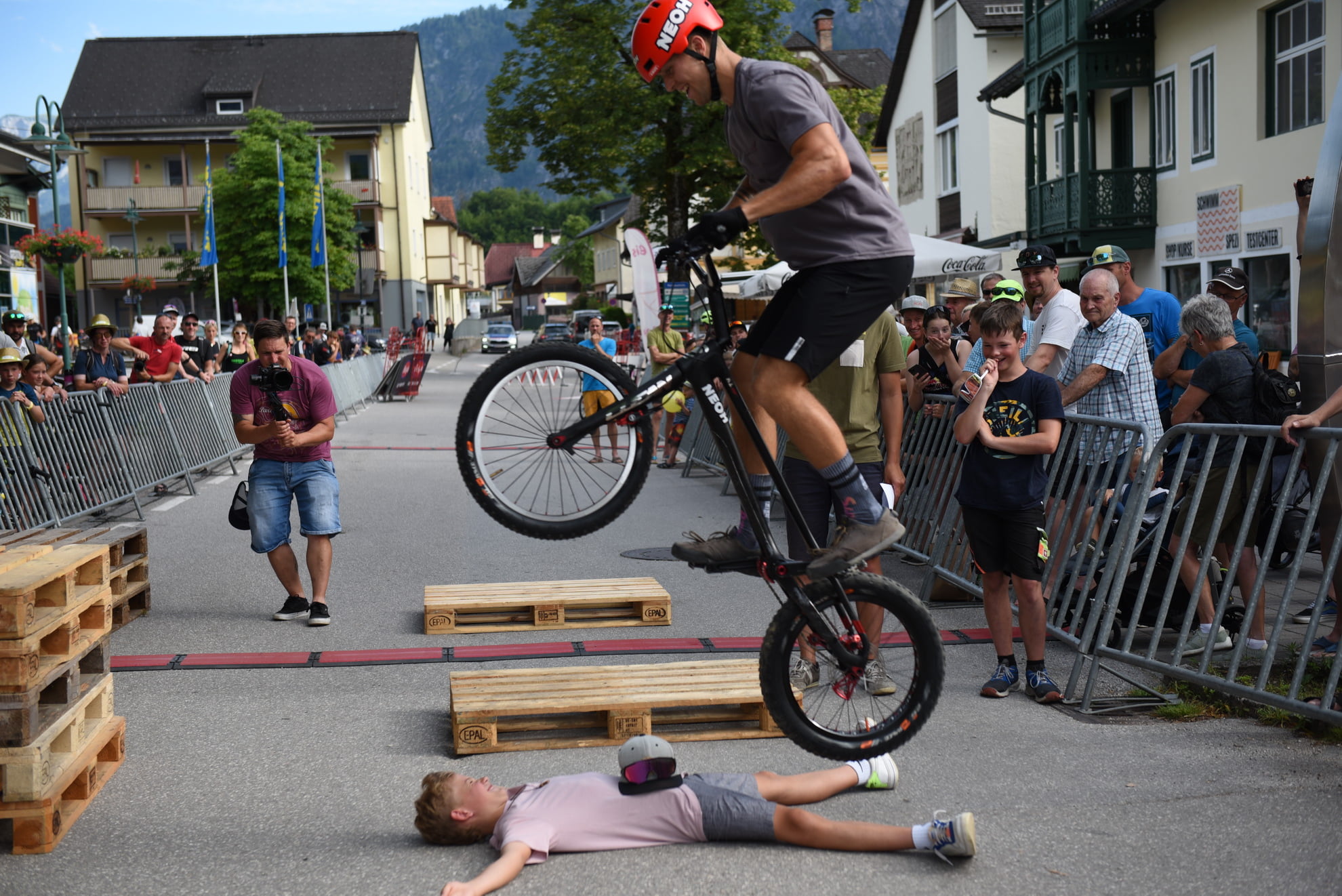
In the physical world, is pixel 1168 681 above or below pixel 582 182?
below

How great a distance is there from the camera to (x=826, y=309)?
424 centimetres

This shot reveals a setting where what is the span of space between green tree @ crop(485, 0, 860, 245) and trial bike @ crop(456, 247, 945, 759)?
3289 cm

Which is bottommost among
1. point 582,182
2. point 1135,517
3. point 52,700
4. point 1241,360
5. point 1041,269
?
point 52,700

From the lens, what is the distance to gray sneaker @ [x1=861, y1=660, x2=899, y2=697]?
483cm

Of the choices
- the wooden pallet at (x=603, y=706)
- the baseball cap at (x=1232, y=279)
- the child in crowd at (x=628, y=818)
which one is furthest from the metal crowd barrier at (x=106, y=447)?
the baseball cap at (x=1232, y=279)

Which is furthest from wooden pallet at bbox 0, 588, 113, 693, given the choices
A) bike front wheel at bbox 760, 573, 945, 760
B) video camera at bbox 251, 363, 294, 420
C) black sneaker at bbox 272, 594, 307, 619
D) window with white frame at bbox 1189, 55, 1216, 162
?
window with white frame at bbox 1189, 55, 1216, 162

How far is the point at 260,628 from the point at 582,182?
105 ft

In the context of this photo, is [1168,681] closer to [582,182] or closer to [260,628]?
[260,628]

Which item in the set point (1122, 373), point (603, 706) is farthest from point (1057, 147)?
point (603, 706)

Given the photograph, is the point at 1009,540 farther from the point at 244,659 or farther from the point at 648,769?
the point at 244,659

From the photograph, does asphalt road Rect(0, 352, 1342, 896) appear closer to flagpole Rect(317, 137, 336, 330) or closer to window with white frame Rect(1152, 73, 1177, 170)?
window with white frame Rect(1152, 73, 1177, 170)

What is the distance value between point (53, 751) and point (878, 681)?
3407mm

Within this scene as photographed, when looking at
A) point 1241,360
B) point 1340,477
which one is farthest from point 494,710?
point 1241,360

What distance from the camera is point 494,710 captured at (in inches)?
235
